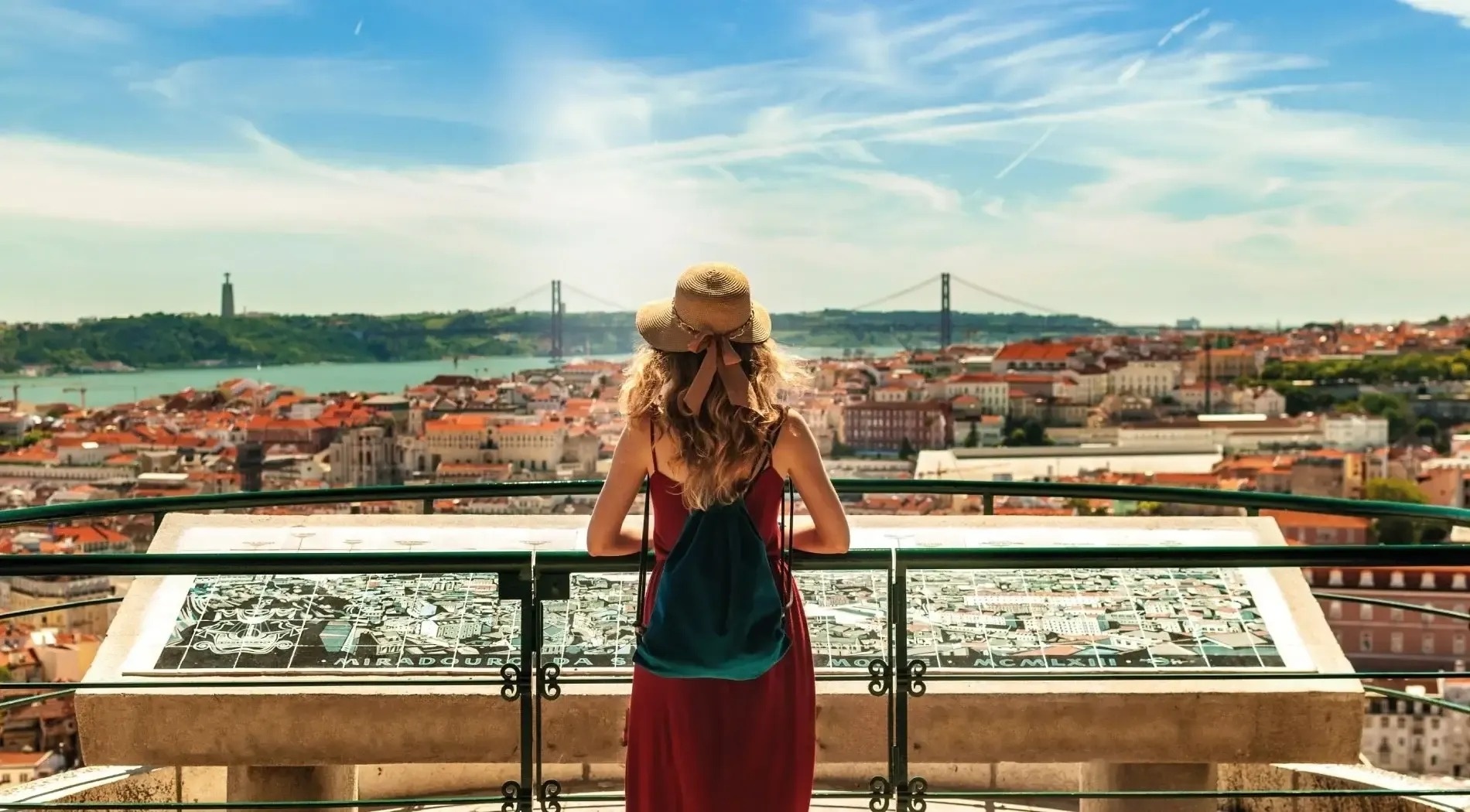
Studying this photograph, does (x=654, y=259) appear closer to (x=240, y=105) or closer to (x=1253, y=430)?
(x=240, y=105)

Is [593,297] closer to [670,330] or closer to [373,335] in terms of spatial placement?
[373,335]

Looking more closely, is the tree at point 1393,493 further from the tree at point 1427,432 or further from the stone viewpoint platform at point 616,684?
the stone viewpoint platform at point 616,684

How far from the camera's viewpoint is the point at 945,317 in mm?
76312

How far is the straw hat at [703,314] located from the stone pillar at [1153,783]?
1.79 meters

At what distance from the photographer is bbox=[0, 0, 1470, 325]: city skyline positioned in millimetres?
79938

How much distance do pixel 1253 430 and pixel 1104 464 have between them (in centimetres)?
846

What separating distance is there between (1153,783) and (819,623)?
3.12ft

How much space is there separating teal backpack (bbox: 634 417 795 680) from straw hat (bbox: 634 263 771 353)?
0.56 feet

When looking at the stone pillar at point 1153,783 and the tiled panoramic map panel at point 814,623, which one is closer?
the tiled panoramic map panel at point 814,623

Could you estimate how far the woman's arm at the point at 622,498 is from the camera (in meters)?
1.98

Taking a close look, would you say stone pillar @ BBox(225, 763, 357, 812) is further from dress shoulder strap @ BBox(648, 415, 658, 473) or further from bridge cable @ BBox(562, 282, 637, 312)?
bridge cable @ BBox(562, 282, 637, 312)

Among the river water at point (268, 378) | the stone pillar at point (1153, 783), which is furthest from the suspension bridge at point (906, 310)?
the stone pillar at point (1153, 783)

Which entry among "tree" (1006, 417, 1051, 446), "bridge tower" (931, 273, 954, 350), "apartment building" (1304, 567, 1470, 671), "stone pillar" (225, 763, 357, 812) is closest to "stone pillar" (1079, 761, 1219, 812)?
"stone pillar" (225, 763, 357, 812)

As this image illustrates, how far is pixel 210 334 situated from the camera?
68.1 m
